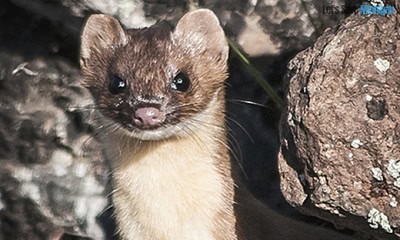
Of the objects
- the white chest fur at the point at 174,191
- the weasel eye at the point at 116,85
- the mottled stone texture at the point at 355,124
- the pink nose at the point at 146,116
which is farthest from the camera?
the white chest fur at the point at 174,191

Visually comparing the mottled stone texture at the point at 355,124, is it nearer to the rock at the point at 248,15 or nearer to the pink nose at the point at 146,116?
the pink nose at the point at 146,116

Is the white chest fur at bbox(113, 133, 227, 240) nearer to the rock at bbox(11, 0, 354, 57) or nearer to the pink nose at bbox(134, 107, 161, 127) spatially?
the pink nose at bbox(134, 107, 161, 127)

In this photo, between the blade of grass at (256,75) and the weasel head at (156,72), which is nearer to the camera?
the weasel head at (156,72)

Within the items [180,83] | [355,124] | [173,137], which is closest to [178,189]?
[173,137]

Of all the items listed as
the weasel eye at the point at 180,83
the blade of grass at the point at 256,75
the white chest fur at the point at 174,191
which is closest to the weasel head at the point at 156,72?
the weasel eye at the point at 180,83

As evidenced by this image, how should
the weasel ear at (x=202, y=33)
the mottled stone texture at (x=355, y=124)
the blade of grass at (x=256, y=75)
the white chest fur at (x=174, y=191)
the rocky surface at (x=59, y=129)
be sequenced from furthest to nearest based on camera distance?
1. the rocky surface at (x=59, y=129)
2. the blade of grass at (x=256, y=75)
3. the weasel ear at (x=202, y=33)
4. the white chest fur at (x=174, y=191)
5. the mottled stone texture at (x=355, y=124)

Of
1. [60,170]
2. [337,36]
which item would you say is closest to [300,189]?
[337,36]
